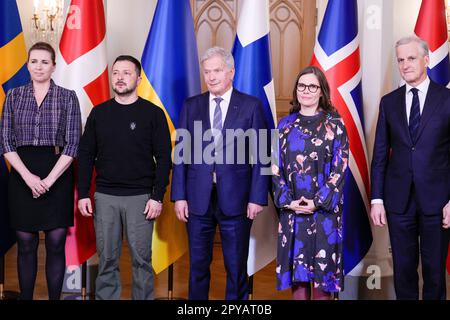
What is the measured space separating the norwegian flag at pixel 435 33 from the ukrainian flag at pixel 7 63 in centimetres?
238

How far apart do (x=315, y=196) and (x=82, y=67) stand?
159 centimetres

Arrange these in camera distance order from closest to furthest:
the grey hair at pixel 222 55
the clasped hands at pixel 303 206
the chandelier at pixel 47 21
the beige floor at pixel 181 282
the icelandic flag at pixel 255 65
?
the clasped hands at pixel 303 206, the grey hair at pixel 222 55, the icelandic flag at pixel 255 65, the beige floor at pixel 181 282, the chandelier at pixel 47 21

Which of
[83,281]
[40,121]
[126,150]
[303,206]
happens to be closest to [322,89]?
[303,206]

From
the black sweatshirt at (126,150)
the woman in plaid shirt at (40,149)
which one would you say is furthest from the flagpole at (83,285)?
the black sweatshirt at (126,150)

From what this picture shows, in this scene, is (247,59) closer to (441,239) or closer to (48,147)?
(48,147)

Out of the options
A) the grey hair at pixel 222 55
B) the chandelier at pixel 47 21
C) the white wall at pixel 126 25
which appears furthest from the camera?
the chandelier at pixel 47 21

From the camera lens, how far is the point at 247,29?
3527 millimetres

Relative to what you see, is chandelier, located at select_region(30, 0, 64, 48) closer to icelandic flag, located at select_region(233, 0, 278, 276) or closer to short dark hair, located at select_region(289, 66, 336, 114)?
icelandic flag, located at select_region(233, 0, 278, 276)

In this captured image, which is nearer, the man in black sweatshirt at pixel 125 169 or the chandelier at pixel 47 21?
the man in black sweatshirt at pixel 125 169

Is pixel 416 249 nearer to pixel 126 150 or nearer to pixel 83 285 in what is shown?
pixel 126 150

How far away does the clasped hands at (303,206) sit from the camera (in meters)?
2.93

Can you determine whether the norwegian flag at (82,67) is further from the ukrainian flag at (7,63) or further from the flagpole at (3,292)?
the flagpole at (3,292)

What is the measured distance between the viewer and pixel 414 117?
3000 mm

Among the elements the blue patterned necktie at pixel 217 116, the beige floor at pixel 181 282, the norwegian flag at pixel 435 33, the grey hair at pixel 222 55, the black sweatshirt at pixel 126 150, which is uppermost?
the norwegian flag at pixel 435 33
